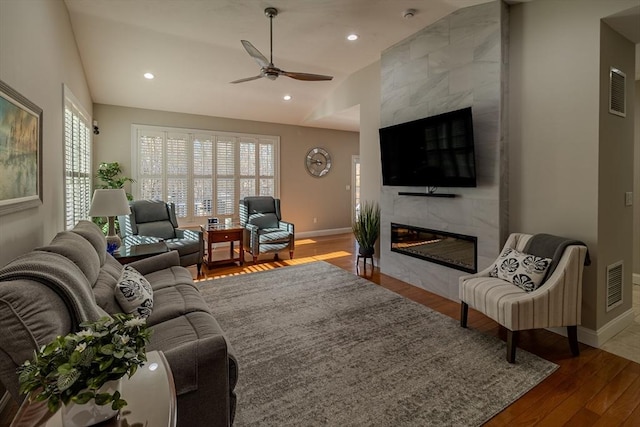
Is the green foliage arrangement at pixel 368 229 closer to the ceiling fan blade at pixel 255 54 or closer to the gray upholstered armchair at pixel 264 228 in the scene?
the gray upholstered armchair at pixel 264 228

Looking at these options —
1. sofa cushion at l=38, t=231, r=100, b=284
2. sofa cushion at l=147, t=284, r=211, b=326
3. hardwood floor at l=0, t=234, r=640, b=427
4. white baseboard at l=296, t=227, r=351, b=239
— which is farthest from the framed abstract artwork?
white baseboard at l=296, t=227, r=351, b=239

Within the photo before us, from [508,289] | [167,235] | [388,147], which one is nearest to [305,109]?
[388,147]

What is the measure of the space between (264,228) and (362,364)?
3870mm

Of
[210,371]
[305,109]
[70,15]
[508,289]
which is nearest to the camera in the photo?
[210,371]

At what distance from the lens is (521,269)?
271 centimetres

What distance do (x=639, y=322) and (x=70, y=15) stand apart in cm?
667

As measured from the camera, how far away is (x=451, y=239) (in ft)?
12.3

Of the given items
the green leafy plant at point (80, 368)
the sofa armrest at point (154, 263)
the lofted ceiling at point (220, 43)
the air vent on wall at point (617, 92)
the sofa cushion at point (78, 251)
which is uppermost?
the lofted ceiling at point (220, 43)

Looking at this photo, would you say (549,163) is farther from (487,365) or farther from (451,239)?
(487,365)

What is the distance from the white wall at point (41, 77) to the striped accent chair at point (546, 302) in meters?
3.28

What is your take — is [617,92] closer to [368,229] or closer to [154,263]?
[368,229]

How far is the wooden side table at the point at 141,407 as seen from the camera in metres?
0.97

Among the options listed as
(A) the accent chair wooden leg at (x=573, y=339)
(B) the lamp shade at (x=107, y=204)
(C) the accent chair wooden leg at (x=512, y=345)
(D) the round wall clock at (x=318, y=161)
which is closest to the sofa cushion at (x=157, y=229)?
(B) the lamp shade at (x=107, y=204)

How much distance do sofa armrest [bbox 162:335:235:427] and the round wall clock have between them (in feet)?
21.5
